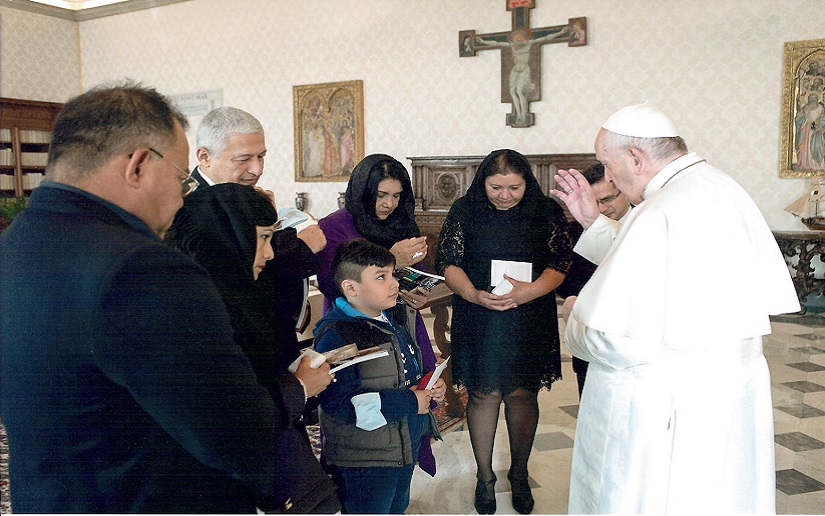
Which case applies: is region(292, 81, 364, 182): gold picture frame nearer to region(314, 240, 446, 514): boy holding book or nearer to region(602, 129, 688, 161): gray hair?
region(314, 240, 446, 514): boy holding book

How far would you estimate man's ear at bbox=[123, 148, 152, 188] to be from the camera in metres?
1.17

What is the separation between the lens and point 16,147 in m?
11.9

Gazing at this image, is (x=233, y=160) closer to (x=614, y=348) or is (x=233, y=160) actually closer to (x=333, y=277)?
(x=333, y=277)

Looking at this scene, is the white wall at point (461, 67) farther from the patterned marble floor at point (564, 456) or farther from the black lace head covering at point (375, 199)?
the black lace head covering at point (375, 199)

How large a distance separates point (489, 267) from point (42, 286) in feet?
7.31

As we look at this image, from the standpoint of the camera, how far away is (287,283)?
6.07ft

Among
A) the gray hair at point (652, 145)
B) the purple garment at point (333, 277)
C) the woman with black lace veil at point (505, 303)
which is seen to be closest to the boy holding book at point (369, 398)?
the purple garment at point (333, 277)

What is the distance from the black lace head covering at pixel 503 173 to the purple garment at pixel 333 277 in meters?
0.57

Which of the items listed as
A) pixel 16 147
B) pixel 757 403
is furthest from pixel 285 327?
pixel 16 147

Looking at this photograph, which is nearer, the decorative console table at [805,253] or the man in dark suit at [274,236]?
the man in dark suit at [274,236]

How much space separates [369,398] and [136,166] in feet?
4.19

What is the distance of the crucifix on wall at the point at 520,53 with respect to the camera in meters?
9.39

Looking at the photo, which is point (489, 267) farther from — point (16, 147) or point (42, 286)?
point (16, 147)

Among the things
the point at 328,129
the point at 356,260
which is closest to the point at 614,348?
the point at 356,260
